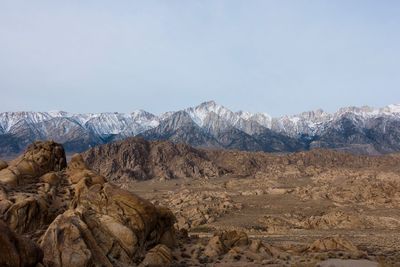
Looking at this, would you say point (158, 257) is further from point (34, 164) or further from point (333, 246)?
point (333, 246)

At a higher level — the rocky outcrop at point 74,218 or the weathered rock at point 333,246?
the rocky outcrop at point 74,218

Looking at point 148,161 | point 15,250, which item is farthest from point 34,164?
point 148,161

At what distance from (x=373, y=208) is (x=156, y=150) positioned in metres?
104

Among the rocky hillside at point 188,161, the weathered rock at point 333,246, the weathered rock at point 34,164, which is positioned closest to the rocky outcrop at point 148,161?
the rocky hillside at point 188,161

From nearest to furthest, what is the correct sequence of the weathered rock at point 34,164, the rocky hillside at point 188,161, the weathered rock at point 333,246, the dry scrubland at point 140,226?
the dry scrubland at point 140,226 < the weathered rock at point 34,164 < the weathered rock at point 333,246 < the rocky hillside at point 188,161

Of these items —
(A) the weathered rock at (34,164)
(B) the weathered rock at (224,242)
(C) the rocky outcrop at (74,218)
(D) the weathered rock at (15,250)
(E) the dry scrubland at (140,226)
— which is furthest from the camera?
(A) the weathered rock at (34,164)

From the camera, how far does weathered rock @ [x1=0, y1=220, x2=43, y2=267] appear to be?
15591 mm

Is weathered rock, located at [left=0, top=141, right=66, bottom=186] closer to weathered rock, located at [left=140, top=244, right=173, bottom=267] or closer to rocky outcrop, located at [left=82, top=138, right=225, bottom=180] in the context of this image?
weathered rock, located at [left=140, top=244, right=173, bottom=267]

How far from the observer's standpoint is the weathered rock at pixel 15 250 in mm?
15591

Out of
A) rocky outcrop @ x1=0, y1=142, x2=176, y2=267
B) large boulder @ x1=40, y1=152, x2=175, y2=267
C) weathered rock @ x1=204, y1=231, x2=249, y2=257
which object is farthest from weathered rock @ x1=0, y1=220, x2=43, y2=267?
weathered rock @ x1=204, y1=231, x2=249, y2=257

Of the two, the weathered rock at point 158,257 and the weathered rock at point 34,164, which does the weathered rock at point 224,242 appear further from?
the weathered rock at point 34,164

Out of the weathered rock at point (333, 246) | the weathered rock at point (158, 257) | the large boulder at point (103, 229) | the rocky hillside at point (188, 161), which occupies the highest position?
the large boulder at point (103, 229)

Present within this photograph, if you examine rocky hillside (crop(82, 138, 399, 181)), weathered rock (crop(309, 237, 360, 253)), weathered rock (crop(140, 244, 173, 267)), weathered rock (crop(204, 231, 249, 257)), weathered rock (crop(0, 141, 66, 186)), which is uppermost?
weathered rock (crop(0, 141, 66, 186))

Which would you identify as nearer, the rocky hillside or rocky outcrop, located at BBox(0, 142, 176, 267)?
rocky outcrop, located at BBox(0, 142, 176, 267)
